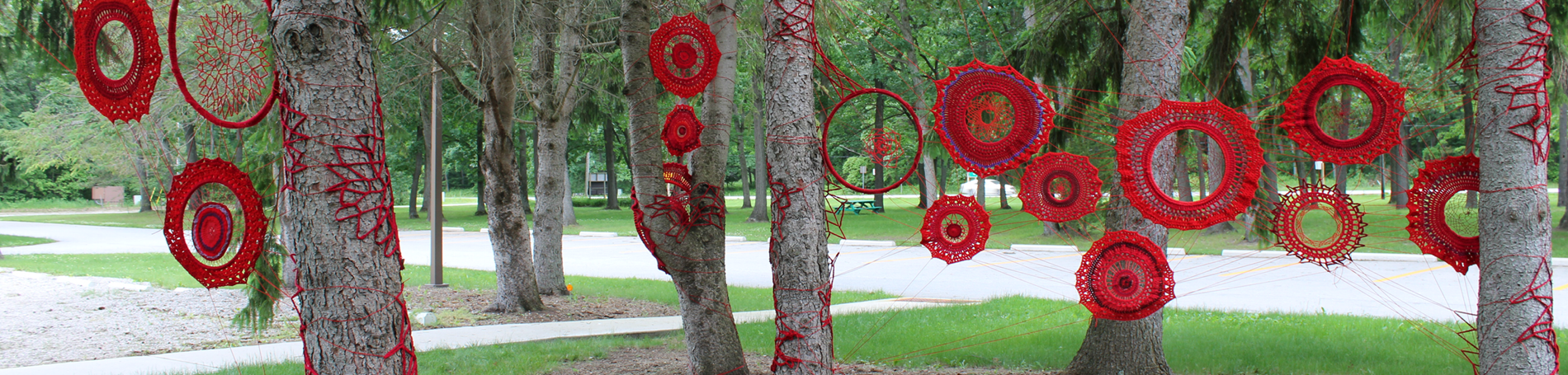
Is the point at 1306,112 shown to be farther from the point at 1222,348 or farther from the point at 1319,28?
the point at 1222,348

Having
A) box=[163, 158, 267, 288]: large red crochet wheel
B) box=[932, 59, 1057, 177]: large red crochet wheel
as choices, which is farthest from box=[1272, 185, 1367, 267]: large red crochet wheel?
box=[163, 158, 267, 288]: large red crochet wheel

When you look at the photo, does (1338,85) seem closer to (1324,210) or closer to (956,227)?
(1324,210)

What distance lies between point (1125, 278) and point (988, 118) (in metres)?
0.99

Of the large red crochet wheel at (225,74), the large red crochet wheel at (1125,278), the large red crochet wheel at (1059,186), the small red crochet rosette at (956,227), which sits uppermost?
the large red crochet wheel at (225,74)

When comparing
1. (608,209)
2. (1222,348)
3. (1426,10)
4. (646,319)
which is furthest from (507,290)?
(608,209)

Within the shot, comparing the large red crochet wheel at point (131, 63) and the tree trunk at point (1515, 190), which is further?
the tree trunk at point (1515, 190)

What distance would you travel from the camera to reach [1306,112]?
12.0 ft

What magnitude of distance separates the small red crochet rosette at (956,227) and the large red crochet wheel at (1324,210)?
127cm

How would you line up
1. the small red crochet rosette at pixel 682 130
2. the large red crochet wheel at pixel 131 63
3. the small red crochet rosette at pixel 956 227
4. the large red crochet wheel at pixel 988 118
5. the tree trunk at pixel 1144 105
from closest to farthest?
the large red crochet wheel at pixel 131 63 → the large red crochet wheel at pixel 988 118 → the small red crochet rosette at pixel 956 227 → the small red crochet rosette at pixel 682 130 → the tree trunk at pixel 1144 105

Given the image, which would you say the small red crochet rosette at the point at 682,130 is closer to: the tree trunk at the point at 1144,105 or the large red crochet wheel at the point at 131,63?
the large red crochet wheel at the point at 131,63

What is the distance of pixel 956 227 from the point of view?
4164mm

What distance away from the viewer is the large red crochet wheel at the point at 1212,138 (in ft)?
11.9

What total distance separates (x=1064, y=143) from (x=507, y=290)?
5694 millimetres

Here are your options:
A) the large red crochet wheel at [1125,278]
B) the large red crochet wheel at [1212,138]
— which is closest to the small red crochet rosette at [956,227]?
the large red crochet wheel at [1125,278]
